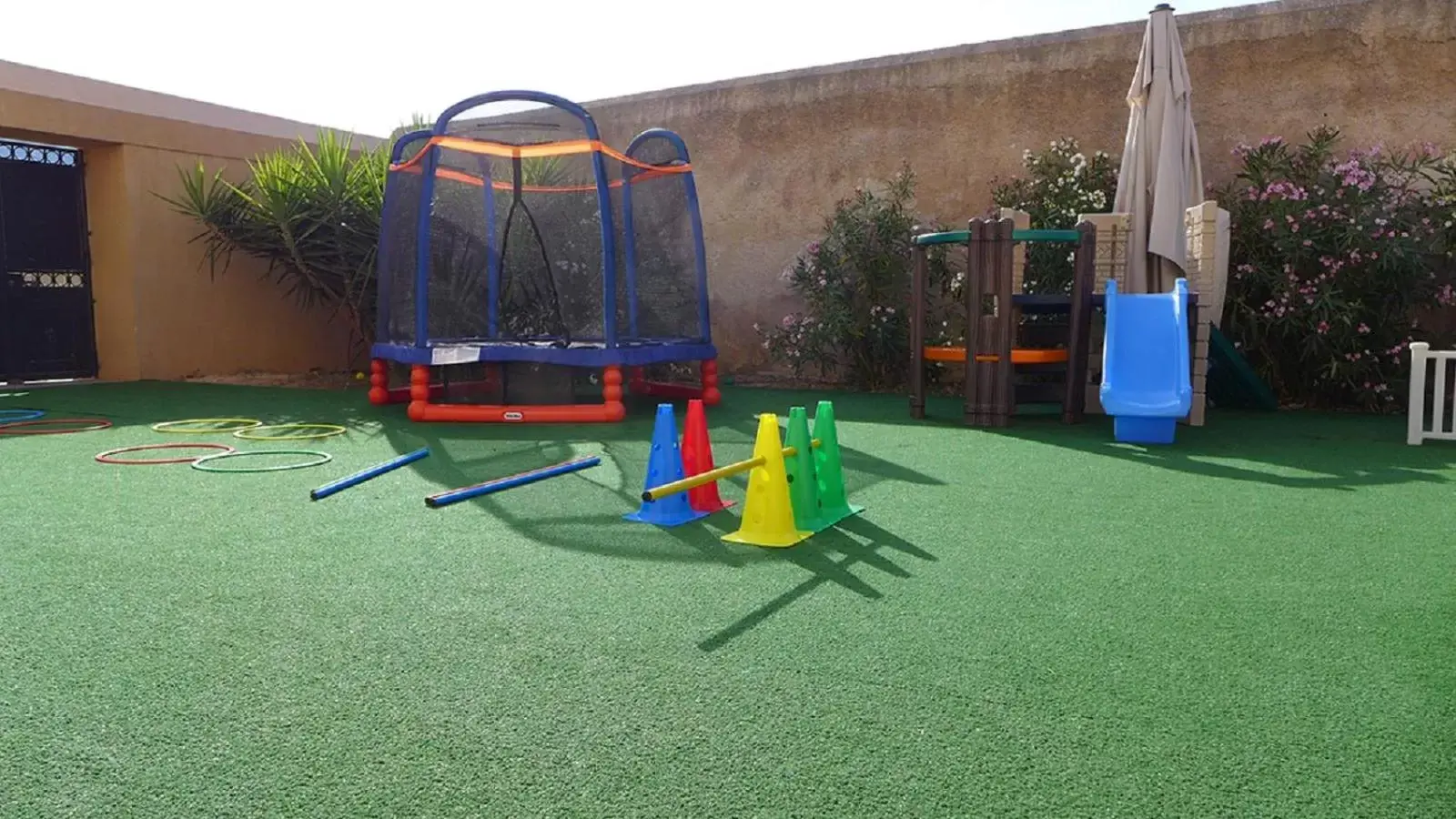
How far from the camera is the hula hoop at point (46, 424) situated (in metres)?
4.88

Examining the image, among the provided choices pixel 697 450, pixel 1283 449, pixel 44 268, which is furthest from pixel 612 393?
pixel 44 268

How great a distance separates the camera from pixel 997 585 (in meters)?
2.38

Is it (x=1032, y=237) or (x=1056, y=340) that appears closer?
(x=1032, y=237)

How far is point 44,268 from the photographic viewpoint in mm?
7547

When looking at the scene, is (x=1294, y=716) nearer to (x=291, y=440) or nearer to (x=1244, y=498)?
(x=1244, y=498)

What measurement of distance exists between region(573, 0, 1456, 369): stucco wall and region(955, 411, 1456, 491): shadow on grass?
2.17 meters

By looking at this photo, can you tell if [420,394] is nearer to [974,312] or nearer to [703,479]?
[974,312]

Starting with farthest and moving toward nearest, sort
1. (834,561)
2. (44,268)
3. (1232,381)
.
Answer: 1. (44,268)
2. (1232,381)
3. (834,561)

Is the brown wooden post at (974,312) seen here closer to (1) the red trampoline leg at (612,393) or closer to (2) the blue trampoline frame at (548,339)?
(2) the blue trampoline frame at (548,339)

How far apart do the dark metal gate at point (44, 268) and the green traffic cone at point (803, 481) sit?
7161 mm

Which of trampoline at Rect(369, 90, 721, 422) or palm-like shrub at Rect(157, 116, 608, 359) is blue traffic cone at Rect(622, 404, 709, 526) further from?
palm-like shrub at Rect(157, 116, 608, 359)

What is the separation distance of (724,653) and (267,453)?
3280mm

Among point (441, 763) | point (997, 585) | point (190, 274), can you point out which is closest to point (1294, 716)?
point (997, 585)

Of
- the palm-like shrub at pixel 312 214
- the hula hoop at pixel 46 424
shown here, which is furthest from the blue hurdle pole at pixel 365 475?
the palm-like shrub at pixel 312 214
